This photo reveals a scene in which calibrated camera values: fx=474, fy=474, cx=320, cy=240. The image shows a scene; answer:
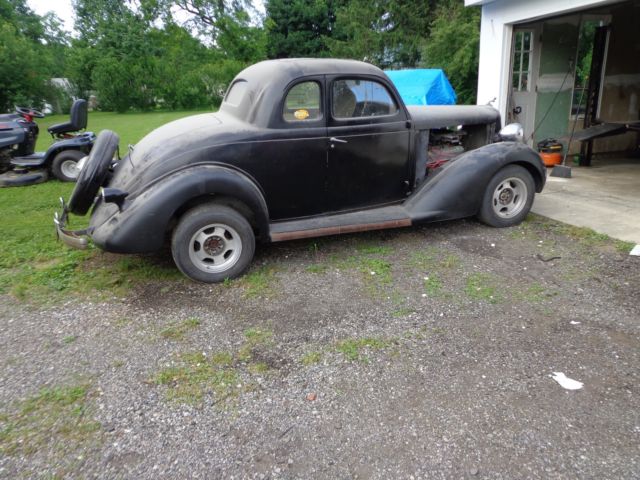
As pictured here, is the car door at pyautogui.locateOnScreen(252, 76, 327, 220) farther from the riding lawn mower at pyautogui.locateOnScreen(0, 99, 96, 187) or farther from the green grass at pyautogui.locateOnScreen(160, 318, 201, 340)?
the riding lawn mower at pyautogui.locateOnScreen(0, 99, 96, 187)

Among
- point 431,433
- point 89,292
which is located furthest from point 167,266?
point 431,433

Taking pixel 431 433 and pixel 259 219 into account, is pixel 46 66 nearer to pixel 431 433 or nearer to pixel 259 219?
pixel 259 219

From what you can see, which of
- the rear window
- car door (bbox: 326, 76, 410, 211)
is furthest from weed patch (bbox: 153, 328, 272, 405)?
the rear window

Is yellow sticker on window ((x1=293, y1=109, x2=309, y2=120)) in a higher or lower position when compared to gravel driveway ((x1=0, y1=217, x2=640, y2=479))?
higher

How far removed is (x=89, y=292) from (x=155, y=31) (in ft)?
130

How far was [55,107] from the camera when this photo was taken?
28.9 metres

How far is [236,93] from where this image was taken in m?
5.23

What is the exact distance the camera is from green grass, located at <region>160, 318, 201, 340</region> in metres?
3.55

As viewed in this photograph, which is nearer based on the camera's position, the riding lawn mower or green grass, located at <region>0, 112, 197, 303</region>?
green grass, located at <region>0, 112, 197, 303</region>

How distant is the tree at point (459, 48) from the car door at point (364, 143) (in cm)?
1424

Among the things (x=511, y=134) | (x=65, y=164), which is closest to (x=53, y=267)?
(x=65, y=164)

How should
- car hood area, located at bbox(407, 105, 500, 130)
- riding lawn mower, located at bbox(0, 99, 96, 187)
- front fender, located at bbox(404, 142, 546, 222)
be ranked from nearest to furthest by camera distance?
front fender, located at bbox(404, 142, 546, 222)
car hood area, located at bbox(407, 105, 500, 130)
riding lawn mower, located at bbox(0, 99, 96, 187)

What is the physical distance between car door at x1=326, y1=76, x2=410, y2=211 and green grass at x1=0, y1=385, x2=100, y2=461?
9.74ft

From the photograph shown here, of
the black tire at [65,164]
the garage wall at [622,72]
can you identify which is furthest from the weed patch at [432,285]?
the garage wall at [622,72]
